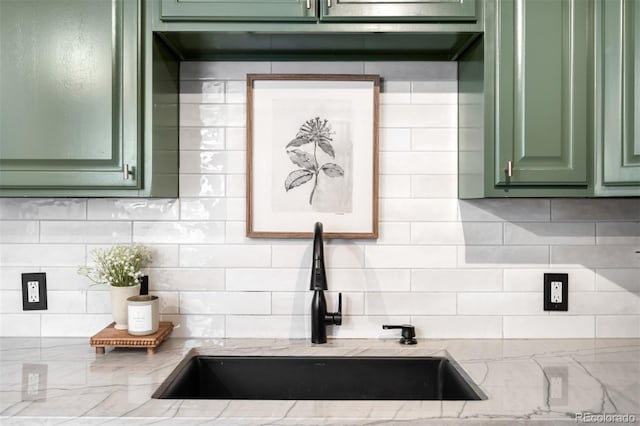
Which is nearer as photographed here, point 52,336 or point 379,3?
point 379,3

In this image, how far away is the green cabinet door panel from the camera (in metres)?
1.49

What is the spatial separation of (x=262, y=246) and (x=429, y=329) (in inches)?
26.2

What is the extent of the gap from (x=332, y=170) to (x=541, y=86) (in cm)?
72

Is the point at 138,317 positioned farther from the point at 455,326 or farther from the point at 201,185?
the point at 455,326

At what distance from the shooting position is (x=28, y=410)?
3.88ft

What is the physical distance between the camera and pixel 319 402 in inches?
49.6

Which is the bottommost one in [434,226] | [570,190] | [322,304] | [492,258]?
[322,304]

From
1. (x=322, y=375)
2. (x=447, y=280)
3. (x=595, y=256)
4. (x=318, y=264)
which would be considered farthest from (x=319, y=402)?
(x=595, y=256)

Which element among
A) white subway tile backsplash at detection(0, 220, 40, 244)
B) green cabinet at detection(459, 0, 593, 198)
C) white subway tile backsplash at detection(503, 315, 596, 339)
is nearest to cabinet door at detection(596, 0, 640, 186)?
green cabinet at detection(459, 0, 593, 198)

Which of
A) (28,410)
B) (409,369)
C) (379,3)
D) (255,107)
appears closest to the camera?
(28,410)

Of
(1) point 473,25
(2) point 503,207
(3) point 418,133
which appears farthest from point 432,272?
(1) point 473,25

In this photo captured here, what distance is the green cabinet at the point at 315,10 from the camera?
1.48 m

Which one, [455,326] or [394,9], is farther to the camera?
[455,326]

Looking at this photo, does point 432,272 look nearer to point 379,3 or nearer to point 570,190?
point 570,190
